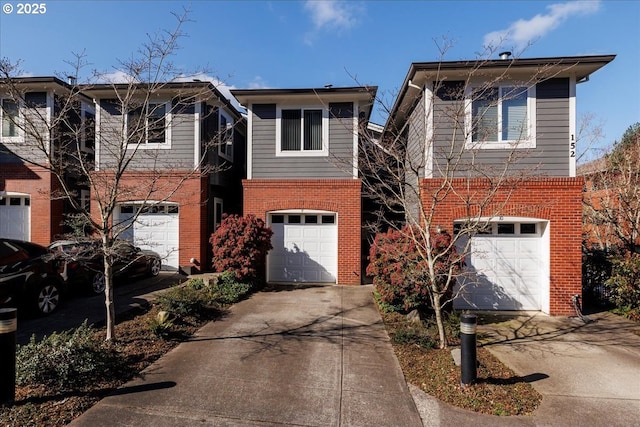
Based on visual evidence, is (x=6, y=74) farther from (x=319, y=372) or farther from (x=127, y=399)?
(x=319, y=372)

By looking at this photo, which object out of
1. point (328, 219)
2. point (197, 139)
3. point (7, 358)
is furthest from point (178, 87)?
point (7, 358)

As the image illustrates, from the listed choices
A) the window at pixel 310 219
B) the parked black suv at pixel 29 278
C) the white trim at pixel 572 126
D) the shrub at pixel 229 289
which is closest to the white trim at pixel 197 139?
the window at pixel 310 219

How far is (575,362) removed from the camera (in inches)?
213

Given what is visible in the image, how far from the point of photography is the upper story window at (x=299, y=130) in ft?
35.5

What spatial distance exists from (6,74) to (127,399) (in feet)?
15.7

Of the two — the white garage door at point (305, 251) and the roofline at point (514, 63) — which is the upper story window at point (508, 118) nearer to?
the roofline at point (514, 63)

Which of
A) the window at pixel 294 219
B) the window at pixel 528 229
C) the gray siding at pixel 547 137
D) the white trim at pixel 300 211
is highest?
the gray siding at pixel 547 137

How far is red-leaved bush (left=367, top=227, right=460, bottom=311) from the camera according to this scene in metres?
6.81

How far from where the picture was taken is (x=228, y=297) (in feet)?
27.6

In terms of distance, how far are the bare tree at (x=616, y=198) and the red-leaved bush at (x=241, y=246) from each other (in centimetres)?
955

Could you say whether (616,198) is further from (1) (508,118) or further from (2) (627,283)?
(1) (508,118)

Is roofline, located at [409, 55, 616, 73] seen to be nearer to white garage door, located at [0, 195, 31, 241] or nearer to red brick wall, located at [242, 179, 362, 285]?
red brick wall, located at [242, 179, 362, 285]

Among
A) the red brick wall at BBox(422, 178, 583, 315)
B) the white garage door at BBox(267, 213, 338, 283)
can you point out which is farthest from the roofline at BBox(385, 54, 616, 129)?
the white garage door at BBox(267, 213, 338, 283)

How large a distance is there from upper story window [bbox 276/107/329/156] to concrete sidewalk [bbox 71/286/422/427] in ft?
18.7
